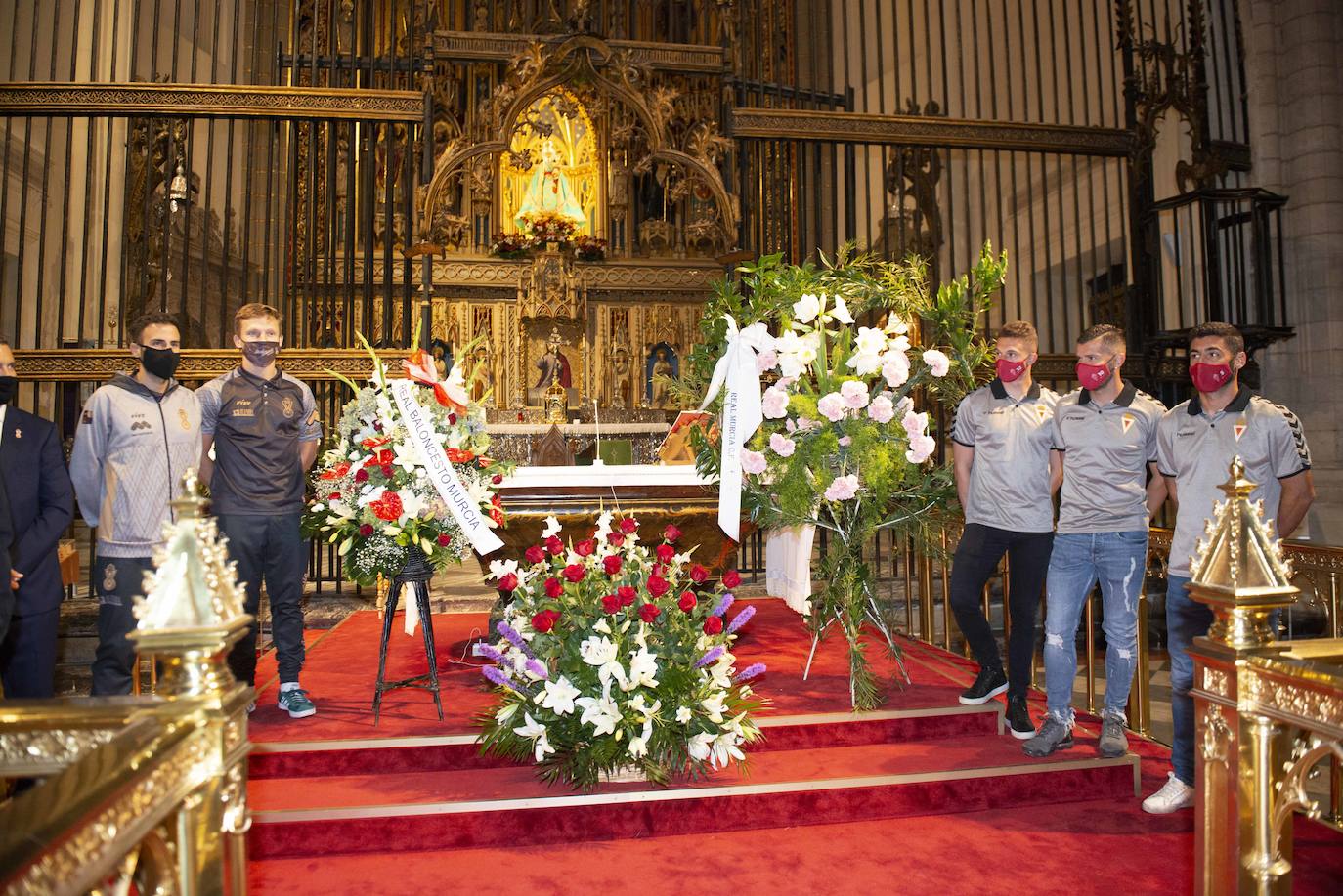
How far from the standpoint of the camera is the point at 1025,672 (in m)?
3.84

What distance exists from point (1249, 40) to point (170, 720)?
32.3 ft

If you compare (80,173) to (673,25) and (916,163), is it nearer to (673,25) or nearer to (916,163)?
(673,25)

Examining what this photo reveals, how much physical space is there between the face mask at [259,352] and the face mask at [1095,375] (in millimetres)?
3359

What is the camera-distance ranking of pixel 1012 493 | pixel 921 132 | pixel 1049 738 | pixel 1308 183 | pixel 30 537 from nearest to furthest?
1. pixel 30 537
2. pixel 1049 738
3. pixel 1012 493
4. pixel 921 132
5. pixel 1308 183

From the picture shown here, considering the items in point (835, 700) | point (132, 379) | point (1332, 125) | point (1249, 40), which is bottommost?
point (835, 700)

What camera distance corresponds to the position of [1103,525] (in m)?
3.53

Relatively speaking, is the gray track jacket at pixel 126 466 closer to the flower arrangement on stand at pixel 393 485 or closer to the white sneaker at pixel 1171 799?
the flower arrangement on stand at pixel 393 485

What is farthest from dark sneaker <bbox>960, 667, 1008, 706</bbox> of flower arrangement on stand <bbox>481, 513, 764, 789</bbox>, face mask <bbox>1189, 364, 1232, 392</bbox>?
face mask <bbox>1189, 364, 1232, 392</bbox>

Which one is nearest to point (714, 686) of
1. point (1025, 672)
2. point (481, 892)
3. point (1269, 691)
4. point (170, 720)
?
point (481, 892)

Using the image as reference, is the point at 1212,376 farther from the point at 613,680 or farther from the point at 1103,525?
the point at 613,680

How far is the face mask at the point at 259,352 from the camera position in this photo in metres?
3.95

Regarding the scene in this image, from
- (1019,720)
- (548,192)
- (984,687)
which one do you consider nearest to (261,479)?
(984,687)

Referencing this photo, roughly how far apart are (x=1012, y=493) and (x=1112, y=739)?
103 centimetres

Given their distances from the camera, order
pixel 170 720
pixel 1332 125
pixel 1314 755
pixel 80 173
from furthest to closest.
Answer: pixel 80 173 < pixel 1332 125 < pixel 1314 755 < pixel 170 720
